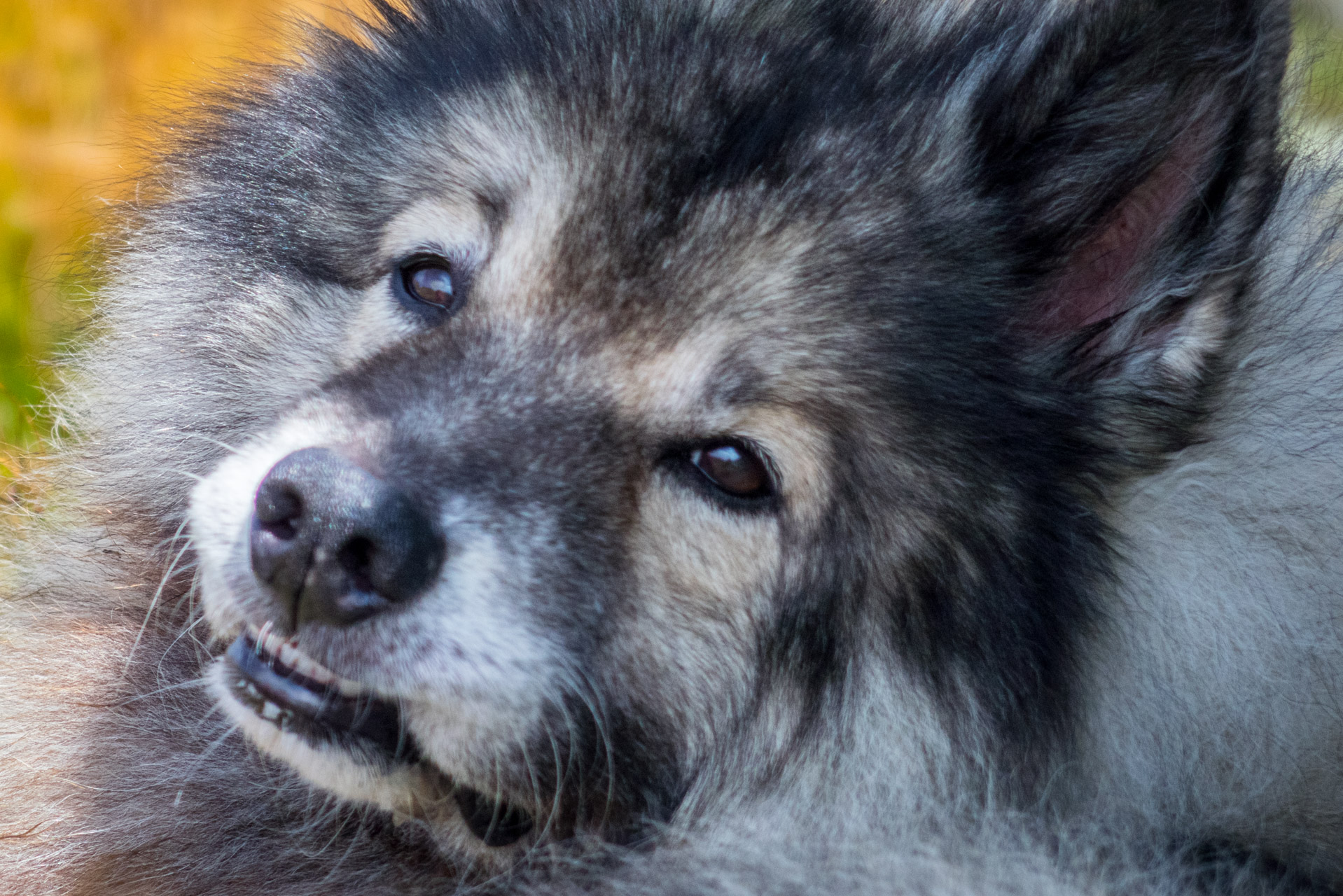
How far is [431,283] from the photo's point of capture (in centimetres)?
238

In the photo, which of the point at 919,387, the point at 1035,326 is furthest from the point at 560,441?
the point at 1035,326

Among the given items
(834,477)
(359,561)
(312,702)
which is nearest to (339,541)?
(359,561)

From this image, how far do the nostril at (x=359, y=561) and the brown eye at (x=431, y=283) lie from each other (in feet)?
2.10

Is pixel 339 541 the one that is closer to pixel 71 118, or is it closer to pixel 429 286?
pixel 429 286

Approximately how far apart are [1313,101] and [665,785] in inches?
81.1

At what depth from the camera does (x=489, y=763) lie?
199cm

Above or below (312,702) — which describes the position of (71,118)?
above

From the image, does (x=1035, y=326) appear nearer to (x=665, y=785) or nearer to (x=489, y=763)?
(x=665, y=785)

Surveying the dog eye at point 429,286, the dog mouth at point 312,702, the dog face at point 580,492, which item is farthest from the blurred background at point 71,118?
the dog mouth at point 312,702

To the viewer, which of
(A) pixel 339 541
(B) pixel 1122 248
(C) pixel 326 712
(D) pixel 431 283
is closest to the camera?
(A) pixel 339 541

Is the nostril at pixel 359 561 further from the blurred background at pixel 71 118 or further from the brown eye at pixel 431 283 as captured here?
the blurred background at pixel 71 118

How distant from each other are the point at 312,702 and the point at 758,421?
0.83m

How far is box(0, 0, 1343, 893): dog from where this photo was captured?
198cm

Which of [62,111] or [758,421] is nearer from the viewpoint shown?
[758,421]
